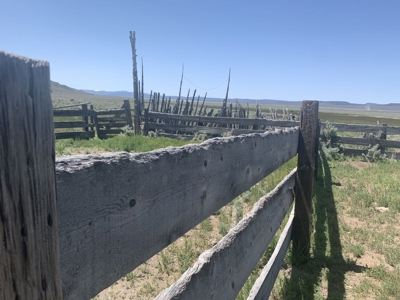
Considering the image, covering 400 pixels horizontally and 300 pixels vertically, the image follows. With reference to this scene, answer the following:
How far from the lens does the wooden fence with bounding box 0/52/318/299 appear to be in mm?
599

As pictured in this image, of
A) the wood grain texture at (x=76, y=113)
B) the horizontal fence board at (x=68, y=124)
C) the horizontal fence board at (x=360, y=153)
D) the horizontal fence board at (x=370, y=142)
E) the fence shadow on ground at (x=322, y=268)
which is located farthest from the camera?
the wood grain texture at (x=76, y=113)

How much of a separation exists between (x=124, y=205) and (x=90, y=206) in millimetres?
133

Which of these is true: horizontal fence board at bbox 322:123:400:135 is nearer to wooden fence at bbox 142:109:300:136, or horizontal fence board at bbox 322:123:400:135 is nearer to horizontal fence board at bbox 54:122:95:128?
wooden fence at bbox 142:109:300:136

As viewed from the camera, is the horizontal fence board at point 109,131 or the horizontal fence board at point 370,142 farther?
the horizontal fence board at point 109,131

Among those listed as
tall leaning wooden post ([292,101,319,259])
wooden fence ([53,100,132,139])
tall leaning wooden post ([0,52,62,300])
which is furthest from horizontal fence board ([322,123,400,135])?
tall leaning wooden post ([0,52,62,300])

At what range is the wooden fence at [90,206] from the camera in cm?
60

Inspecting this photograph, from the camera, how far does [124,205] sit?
93 centimetres

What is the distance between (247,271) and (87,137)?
46.5ft

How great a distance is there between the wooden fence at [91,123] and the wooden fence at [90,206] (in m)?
13.5

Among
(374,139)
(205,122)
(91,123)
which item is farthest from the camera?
(91,123)

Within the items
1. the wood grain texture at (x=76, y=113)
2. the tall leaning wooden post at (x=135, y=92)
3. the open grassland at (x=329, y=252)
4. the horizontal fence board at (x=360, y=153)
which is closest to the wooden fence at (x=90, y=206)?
the open grassland at (x=329, y=252)

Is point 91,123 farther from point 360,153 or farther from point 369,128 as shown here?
point 369,128

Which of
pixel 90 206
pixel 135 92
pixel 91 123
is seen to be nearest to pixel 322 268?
pixel 90 206

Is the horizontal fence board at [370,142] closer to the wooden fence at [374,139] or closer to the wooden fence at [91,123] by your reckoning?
the wooden fence at [374,139]
